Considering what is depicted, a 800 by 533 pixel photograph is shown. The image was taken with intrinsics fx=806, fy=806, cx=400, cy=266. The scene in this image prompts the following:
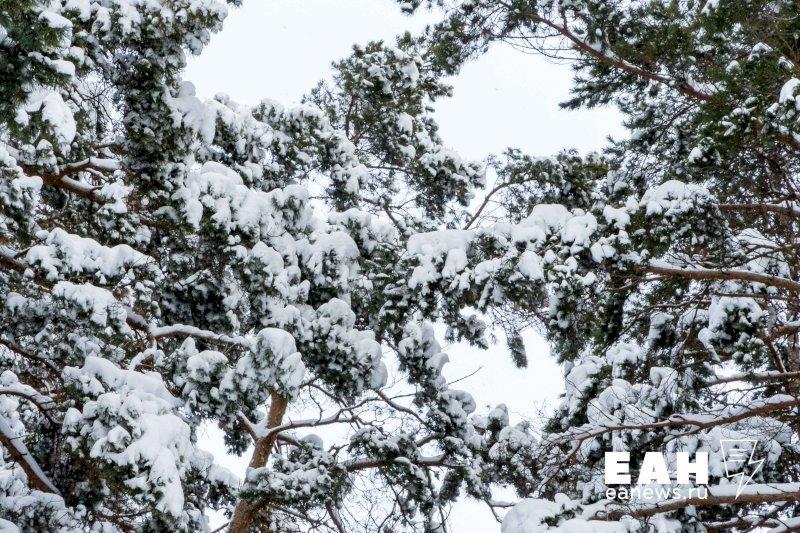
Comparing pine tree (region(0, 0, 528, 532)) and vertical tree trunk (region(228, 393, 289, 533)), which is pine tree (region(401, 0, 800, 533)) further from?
vertical tree trunk (region(228, 393, 289, 533))

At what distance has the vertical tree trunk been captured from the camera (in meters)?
7.88

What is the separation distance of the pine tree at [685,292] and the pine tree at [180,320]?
3.06ft

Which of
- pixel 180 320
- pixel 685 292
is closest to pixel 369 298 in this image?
pixel 180 320

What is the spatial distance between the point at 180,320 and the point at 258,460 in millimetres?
1745

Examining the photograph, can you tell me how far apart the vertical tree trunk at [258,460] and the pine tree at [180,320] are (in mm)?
22

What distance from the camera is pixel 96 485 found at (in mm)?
6137

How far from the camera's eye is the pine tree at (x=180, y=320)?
5.82m

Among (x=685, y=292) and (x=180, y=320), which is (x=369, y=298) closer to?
(x=180, y=320)

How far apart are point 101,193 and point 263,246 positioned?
1.41 metres

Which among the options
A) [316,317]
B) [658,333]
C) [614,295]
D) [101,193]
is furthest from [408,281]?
[101,193]

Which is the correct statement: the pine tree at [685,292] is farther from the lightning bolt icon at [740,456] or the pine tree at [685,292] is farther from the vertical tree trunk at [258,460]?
the vertical tree trunk at [258,460]

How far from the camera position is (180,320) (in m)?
7.89

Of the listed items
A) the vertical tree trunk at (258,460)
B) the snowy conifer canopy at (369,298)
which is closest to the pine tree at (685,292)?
the snowy conifer canopy at (369,298)

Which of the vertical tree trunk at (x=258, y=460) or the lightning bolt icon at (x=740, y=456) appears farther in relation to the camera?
the vertical tree trunk at (x=258, y=460)
